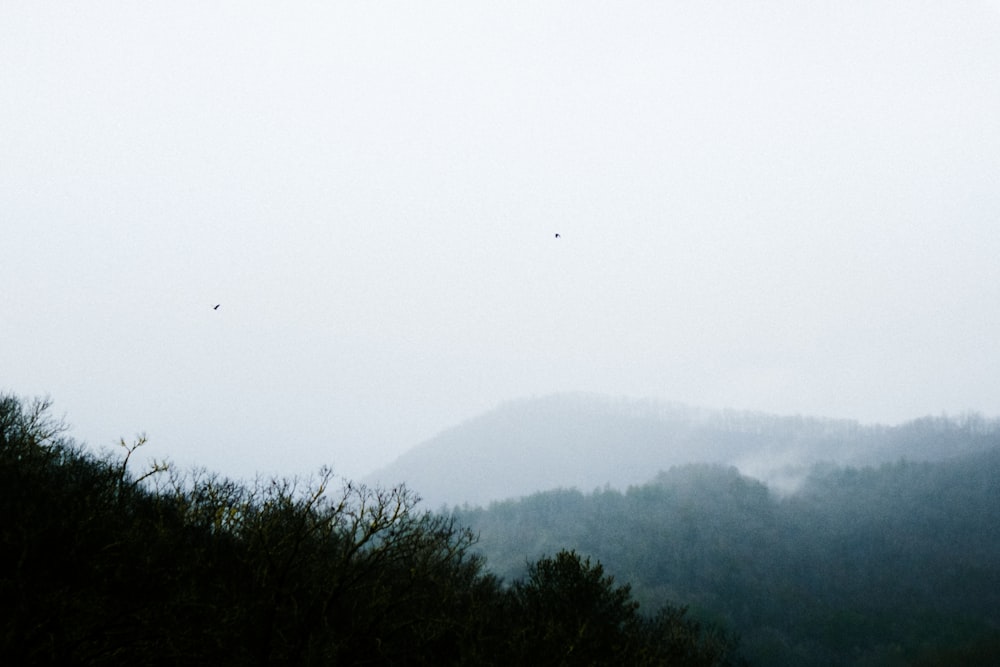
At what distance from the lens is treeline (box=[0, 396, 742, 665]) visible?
14.6 metres

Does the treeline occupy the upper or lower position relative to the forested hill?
upper

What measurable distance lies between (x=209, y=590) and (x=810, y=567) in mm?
192152

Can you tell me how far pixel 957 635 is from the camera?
11862 centimetres

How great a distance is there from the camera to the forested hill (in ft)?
379

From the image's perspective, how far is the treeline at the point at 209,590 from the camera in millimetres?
14562

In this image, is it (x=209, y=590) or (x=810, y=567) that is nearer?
(x=209, y=590)

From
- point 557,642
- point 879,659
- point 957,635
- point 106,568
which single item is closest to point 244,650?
point 106,568

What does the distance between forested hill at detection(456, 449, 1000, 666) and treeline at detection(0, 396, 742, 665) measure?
101000mm

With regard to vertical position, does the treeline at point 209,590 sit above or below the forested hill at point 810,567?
above

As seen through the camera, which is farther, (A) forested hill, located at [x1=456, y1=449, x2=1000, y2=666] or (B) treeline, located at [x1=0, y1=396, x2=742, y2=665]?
(A) forested hill, located at [x1=456, y1=449, x2=1000, y2=666]

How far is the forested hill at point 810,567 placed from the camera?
116 metres

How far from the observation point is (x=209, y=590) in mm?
20359

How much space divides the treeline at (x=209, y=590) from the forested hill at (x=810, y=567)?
101m

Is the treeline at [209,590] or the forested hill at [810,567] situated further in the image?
the forested hill at [810,567]
